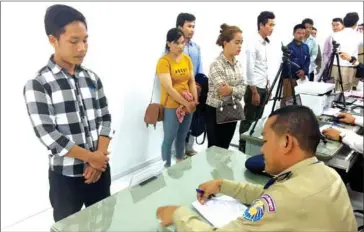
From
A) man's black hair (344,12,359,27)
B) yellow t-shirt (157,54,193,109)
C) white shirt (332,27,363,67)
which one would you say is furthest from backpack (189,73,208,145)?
Answer: man's black hair (344,12,359,27)

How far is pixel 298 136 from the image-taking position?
932 mm

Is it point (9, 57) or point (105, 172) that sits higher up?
point (9, 57)

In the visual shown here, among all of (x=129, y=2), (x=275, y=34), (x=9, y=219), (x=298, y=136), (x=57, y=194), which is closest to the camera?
(x=298, y=136)

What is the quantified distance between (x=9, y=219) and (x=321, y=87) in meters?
2.38

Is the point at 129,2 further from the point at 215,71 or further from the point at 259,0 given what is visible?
the point at 259,0

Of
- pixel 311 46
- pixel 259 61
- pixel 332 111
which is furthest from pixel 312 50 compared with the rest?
pixel 332 111

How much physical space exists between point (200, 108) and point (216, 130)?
14.4 inches

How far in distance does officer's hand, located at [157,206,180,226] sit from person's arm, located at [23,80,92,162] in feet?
1.54

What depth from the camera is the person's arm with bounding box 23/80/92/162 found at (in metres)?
1.25

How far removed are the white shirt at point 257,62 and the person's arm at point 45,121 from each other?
204 cm

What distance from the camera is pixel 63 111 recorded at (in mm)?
1312

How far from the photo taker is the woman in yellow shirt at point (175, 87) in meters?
2.49

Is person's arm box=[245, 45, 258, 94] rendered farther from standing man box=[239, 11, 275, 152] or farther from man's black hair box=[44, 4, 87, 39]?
man's black hair box=[44, 4, 87, 39]

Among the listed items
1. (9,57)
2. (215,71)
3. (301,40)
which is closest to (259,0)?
(301,40)
